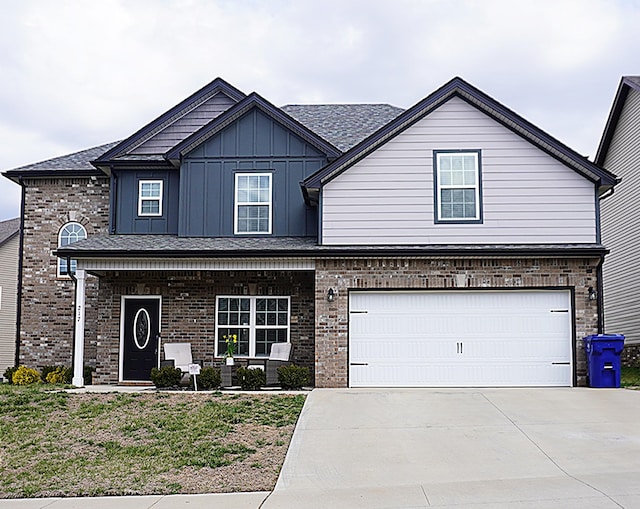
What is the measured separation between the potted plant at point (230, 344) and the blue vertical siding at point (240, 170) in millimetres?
2408

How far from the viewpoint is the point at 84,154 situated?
21.5 m

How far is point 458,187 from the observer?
16.5 m

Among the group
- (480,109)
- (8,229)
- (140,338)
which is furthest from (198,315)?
(8,229)

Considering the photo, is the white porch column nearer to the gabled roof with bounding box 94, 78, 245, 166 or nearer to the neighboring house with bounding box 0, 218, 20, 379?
the gabled roof with bounding box 94, 78, 245, 166

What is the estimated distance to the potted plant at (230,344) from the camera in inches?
657

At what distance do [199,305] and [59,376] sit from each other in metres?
3.79

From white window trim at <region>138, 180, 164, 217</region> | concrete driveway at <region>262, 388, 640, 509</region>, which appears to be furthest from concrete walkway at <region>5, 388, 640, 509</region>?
white window trim at <region>138, 180, 164, 217</region>

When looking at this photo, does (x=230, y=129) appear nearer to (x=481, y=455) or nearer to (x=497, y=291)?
(x=497, y=291)

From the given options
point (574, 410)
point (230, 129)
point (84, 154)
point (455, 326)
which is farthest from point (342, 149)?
point (574, 410)

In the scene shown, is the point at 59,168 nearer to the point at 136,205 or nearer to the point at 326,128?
the point at 136,205

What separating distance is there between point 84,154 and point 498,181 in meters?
11.4

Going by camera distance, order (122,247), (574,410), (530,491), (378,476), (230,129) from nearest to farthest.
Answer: (530,491)
(378,476)
(574,410)
(122,247)
(230,129)

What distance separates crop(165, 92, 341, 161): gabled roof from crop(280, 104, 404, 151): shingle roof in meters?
1.14

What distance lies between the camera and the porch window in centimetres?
1808
